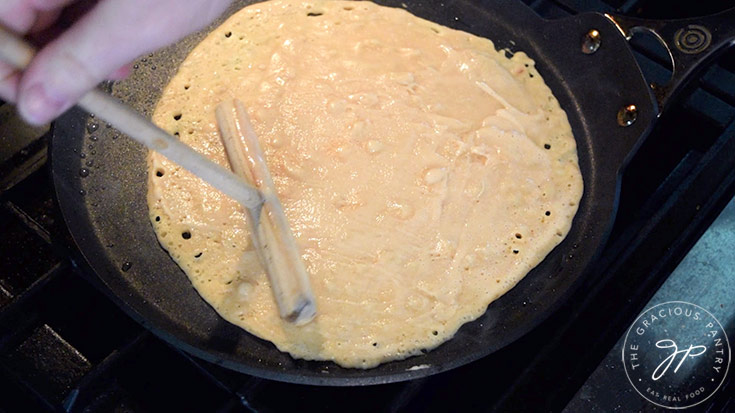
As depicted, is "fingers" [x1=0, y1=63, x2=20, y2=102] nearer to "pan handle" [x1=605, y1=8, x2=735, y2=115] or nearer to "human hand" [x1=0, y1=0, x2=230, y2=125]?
"human hand" [x1=0, y1=0, x2=230, y2=125]

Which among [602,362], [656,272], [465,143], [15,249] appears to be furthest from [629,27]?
[15,249]

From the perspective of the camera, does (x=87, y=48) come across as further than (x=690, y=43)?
No

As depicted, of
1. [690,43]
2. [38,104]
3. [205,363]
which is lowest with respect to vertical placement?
[205,363]

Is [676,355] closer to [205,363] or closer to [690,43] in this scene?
[690,43]

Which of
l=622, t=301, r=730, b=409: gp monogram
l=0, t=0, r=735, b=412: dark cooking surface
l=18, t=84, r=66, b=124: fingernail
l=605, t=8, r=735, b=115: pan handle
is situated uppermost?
l=18, t=84, r=66, b=124: fingernail

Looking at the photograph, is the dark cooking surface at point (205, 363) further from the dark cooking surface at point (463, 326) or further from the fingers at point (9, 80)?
the fingers at point (9, 80)

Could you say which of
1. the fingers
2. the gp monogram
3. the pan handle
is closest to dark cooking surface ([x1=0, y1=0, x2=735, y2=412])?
the gp monogram

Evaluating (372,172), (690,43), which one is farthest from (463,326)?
(690,43)

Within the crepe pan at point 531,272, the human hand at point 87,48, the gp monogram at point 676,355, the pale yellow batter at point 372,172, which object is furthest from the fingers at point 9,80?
the gp monogram at point 676,355
